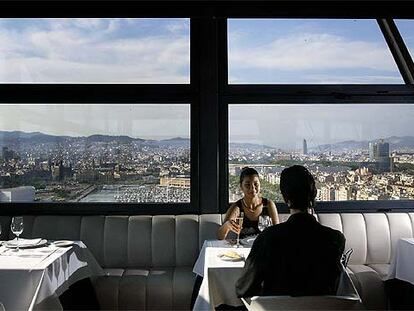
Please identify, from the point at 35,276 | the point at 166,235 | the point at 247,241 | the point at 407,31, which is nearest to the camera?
the point at 35,276

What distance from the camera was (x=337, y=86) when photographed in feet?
14.1

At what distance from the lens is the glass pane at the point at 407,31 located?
14.5ft

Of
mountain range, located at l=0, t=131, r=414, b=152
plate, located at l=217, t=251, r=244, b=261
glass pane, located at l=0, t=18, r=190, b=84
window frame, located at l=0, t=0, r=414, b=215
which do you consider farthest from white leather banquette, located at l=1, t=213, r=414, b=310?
glass pane, located at l=0, t=18, r=190, b=84

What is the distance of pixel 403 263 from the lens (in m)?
3.33

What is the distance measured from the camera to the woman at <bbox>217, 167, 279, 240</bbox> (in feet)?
11.2

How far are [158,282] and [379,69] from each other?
2.89 metres

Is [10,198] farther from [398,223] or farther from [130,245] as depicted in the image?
A: [398,223]

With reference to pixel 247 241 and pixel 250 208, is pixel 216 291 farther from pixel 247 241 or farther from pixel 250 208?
pixel 250 208

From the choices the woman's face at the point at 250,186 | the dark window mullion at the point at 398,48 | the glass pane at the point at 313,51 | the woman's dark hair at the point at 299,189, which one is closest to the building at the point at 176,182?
the woman's face at the point at 250,186

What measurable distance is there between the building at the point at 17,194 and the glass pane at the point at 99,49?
3.55ft

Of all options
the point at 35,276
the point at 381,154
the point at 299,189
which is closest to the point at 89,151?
the point at 35,276

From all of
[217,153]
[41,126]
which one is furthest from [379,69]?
[41,126]

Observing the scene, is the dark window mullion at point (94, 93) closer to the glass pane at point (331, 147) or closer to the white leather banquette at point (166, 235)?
the glass pane at point (331, 147)

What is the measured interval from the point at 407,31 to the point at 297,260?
3.38 metres
